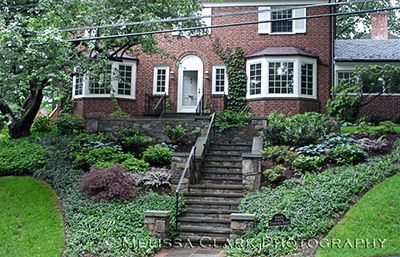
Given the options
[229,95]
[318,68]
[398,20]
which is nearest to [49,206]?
[229,95]

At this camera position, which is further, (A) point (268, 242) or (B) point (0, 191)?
(B) point (0, 191)

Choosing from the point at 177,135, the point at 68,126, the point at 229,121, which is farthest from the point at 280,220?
the point at 68,126

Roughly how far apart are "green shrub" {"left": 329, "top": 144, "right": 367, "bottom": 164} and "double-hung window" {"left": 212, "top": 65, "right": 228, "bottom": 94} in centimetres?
905

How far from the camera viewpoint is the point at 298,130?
45.0 ft

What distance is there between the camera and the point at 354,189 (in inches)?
384

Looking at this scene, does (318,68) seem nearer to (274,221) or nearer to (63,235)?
(274,221)

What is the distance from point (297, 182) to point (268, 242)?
2.90 metres

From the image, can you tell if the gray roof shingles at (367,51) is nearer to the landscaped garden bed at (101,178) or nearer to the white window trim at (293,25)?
the white window trim at (293,25)

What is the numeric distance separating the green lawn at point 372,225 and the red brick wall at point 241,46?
10062 millimetres

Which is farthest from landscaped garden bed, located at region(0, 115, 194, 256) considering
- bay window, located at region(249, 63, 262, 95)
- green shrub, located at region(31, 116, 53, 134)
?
bay window, located at region(249, 63, 262, 95)

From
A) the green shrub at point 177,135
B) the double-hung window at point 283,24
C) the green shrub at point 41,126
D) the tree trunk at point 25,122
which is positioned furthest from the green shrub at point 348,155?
the green shrub at point 41,126

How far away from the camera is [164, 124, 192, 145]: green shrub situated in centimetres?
1501

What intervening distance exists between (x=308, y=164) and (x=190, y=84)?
1039cm

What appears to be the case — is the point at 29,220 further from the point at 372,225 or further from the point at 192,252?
the point at 372,225
